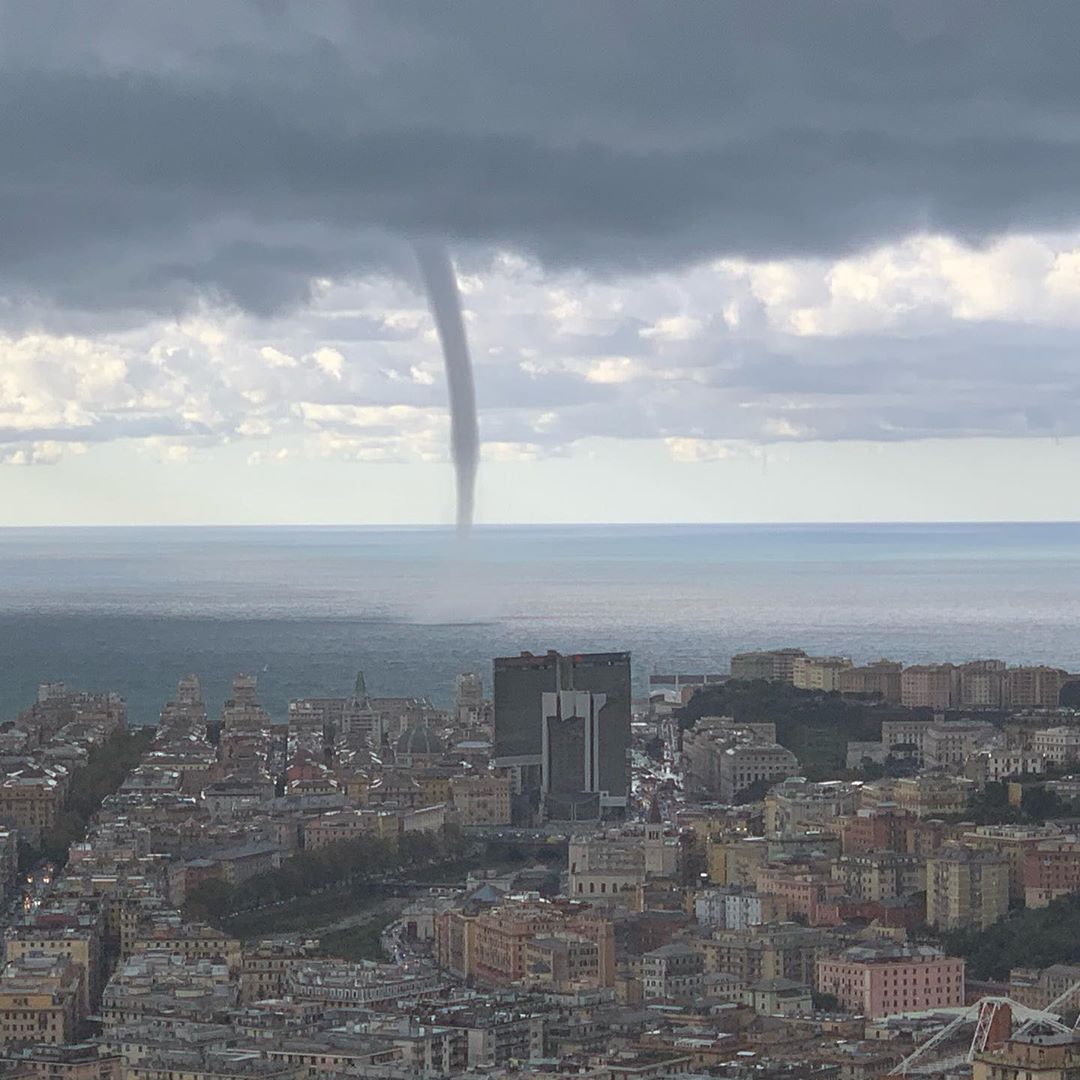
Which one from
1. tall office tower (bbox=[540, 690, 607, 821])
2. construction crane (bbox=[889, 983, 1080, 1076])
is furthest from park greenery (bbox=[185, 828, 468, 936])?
construction crane (bbox=[889, 983, 1080, 1076])

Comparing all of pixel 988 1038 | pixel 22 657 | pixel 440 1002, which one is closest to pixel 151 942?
pixel 440 1002

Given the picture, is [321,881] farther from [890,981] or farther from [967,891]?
[890,981]

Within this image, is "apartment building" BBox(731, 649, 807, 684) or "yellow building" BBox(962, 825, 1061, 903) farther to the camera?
"apartment building" BBox(731, 649, 807, 684)

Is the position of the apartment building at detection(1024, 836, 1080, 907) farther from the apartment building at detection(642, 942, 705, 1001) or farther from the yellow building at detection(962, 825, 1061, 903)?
the apartment building at detection(642, 942, 705, 1001)

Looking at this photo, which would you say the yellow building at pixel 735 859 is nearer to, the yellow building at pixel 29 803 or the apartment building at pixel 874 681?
the yellow building at pixel 29 803

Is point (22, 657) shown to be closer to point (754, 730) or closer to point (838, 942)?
point (754, 730)

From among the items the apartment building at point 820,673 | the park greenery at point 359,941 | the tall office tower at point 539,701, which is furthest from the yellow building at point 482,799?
the apartment building at point 820,673
